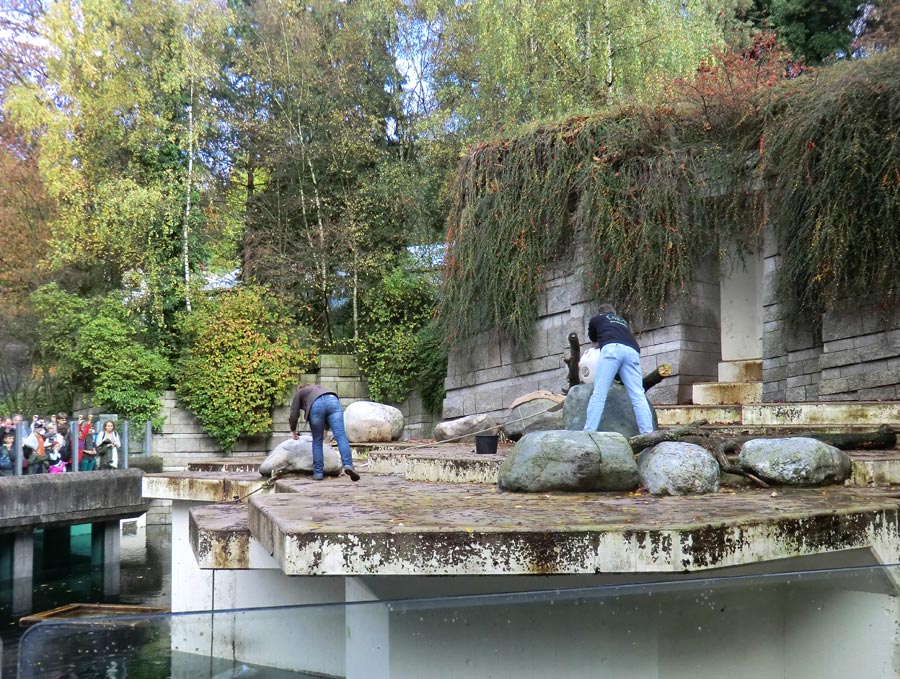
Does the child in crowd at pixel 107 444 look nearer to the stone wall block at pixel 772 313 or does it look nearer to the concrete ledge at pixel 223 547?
the stone wall block at pixel 772 313

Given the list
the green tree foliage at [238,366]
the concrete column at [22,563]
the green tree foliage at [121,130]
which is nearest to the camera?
the concrete column at [22,563]

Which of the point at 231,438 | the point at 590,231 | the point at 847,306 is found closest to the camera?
the point at 847,306

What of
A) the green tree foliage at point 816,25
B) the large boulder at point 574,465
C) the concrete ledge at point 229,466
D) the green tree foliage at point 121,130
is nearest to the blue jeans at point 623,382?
the large boulder at point 574,465

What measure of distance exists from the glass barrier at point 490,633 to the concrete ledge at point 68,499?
1169 cm

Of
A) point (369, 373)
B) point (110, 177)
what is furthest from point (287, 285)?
point (110, 177)

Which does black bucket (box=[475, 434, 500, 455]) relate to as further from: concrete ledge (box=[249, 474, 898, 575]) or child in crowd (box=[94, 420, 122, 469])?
child in crowd (box=[94, 420, 122, 469])

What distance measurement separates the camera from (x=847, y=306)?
10078mm

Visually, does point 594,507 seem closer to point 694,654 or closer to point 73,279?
point 694,654

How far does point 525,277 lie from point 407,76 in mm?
9665

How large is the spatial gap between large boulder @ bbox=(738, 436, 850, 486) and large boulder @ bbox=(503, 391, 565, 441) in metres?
2.82

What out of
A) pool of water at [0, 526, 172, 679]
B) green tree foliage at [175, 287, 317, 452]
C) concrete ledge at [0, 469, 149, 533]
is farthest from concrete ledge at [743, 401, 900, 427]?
green tree foliage at [175, 287, 317, 452]

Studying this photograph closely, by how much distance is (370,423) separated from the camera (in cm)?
1304

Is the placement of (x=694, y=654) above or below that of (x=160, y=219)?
below

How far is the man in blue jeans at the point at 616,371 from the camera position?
23.1 feet
